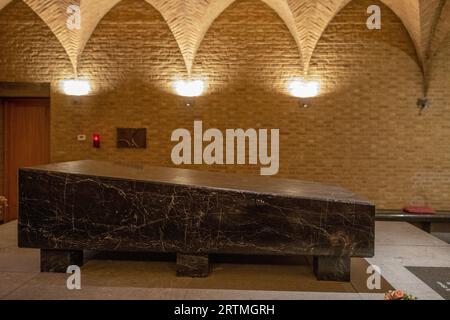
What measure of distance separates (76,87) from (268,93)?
12.4 feet

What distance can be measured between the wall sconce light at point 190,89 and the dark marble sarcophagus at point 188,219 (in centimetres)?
410

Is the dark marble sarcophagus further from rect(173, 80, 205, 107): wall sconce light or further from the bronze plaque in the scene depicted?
rect(173, 80, 205, 107): wall sconce light

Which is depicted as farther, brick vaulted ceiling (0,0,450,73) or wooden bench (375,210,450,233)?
wooden bench (375,210,450,233)

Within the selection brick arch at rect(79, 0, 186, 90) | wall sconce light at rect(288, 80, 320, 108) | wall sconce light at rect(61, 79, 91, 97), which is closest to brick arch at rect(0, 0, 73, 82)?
wall sconce light at rect(61, 79, 91, 97)

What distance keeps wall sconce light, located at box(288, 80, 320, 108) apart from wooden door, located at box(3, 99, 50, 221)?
506 centimetres

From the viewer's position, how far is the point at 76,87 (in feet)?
26.2

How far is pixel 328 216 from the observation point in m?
3.89

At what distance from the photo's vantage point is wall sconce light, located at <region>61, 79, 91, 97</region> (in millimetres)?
8000

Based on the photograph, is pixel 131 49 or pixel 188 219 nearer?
pixel 188 219

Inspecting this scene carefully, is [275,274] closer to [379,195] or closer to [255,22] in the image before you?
[379,195]

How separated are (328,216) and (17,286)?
3000 mm

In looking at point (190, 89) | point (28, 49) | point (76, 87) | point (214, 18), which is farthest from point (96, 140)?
point (214, 18)

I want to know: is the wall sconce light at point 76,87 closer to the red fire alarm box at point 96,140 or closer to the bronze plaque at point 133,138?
the red fire alarm box at point 96,140

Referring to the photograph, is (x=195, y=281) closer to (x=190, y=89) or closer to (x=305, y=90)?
(x=190, y=89)
